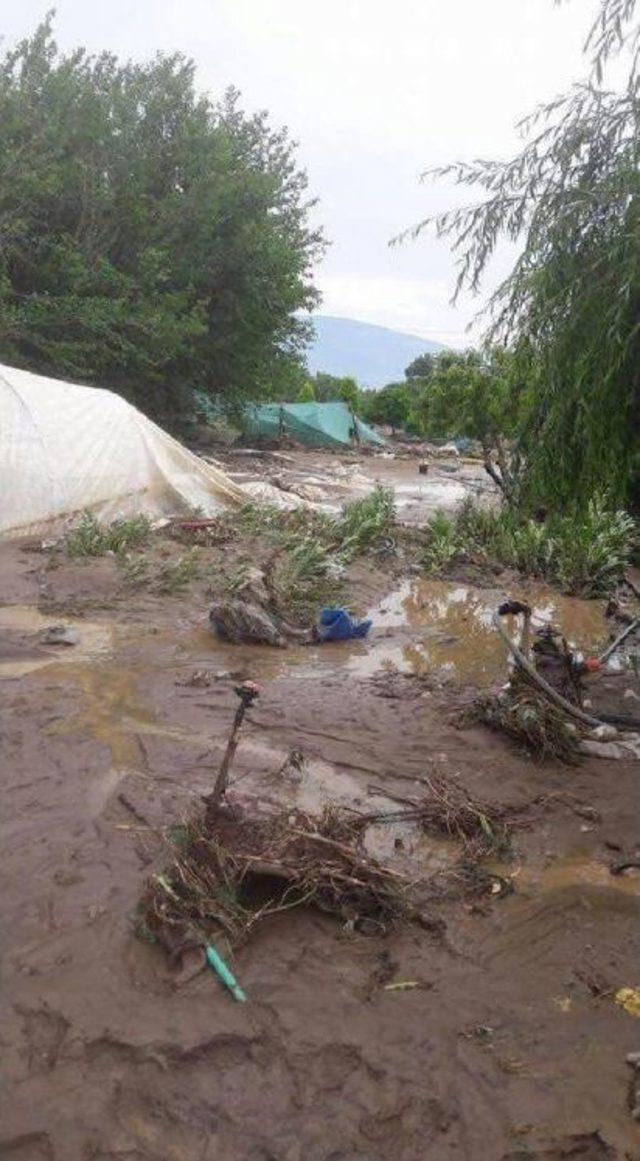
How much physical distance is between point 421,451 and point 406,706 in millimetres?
29726

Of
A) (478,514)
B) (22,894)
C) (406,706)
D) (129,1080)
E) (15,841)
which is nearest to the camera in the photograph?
(129,1080)

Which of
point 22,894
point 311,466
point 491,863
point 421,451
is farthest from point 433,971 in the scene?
point 421,451

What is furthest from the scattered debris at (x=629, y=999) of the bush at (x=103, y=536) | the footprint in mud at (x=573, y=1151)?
the bush at (x=103, y=536)

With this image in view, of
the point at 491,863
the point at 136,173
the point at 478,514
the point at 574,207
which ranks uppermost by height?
the point at 136,173

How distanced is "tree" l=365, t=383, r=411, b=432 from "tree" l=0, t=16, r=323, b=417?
18838mm

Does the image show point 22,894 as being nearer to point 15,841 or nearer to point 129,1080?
point 15,841

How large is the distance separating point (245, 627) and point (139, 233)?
15529 millimetres

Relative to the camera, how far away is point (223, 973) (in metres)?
3.16

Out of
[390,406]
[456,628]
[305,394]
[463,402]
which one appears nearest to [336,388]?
[390,406]

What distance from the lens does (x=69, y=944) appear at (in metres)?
3.30

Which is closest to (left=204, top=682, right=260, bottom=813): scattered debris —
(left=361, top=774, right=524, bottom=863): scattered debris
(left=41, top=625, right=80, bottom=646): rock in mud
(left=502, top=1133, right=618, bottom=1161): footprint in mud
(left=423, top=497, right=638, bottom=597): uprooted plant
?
(left=361, top=774, right=524, bottom=863): scattered debris

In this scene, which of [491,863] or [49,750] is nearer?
[491,863]

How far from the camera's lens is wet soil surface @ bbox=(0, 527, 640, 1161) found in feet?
8.63

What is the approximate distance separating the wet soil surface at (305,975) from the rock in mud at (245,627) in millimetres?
1698
